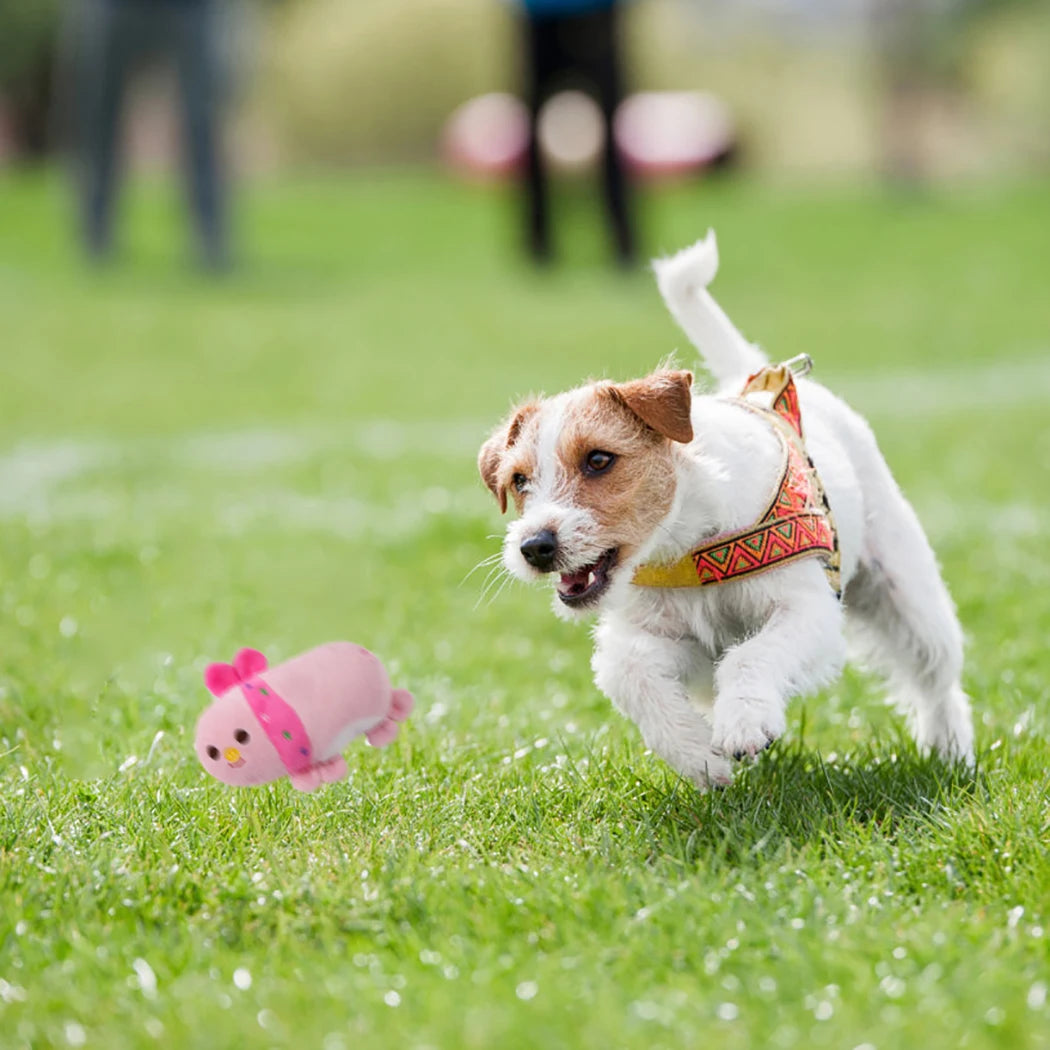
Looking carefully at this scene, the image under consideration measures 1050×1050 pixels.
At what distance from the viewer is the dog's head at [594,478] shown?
3.53 m

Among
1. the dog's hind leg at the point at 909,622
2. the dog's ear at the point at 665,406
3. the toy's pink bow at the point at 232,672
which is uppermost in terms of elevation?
the dog's ear at the point at 665,406

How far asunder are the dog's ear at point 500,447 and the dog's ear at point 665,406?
27 cm

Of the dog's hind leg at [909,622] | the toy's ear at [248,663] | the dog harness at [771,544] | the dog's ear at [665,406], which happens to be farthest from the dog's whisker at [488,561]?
the dog's hind leg at [909,622]

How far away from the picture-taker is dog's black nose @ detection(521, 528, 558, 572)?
3476 mm

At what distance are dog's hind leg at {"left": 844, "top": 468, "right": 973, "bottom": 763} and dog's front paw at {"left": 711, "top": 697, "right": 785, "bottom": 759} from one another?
1.02 m

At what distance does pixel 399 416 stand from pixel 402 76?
21.0 meters

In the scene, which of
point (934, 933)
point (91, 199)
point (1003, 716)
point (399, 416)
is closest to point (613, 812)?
point (934, 933)

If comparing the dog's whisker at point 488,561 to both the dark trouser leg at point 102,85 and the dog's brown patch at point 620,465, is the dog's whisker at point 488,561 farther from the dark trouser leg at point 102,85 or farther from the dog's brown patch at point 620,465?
the dark trouser leg at point 102,85

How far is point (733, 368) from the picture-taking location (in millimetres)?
4715

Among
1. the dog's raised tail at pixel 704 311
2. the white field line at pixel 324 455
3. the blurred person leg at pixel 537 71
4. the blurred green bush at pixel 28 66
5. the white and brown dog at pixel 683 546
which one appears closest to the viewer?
the white and brown dog at pixel 683 546

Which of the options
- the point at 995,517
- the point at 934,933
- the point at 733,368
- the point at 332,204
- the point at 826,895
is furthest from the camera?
the point at 332,204

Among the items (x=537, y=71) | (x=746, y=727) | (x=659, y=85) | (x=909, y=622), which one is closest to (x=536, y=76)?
(x=537, y=71)

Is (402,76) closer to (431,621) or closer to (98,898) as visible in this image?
(431,621)

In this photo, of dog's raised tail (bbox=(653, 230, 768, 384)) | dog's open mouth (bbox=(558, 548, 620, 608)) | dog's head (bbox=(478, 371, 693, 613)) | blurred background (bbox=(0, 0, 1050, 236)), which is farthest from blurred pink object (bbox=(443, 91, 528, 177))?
dog's open mouth (bbox=(558, 548, 620, 608))
